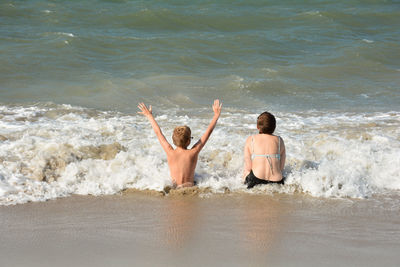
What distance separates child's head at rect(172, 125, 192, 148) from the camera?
584 centimetres

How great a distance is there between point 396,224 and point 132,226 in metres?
2.25

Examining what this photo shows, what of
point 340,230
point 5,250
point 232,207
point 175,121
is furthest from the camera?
point 175,121

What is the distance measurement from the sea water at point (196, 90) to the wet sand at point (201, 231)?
0.38 metres

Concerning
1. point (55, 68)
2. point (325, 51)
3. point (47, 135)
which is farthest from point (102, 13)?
point (47, 135)

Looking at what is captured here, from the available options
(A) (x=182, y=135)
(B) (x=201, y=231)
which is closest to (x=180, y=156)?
(A) (x=182, y=135)

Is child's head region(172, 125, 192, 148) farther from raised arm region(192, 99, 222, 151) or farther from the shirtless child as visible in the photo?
raised arm region(192, 99, 222, 151)

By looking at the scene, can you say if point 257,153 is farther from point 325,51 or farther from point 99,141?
point 325,51

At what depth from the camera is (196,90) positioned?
11.2m

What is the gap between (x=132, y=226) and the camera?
4656mm

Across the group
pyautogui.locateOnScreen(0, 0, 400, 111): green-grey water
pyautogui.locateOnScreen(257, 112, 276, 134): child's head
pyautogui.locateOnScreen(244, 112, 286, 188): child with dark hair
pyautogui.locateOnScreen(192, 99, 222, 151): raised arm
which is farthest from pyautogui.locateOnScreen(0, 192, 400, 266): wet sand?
pyautogui.locateOnScreen(0, 0, 400, 111): green-grey water

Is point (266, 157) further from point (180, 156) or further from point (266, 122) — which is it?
point (180, 156)

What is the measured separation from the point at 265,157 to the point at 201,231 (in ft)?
5.12

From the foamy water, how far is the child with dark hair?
4.6 inches

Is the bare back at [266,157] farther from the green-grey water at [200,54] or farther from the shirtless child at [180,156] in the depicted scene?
the green-grey water at [200,54]
